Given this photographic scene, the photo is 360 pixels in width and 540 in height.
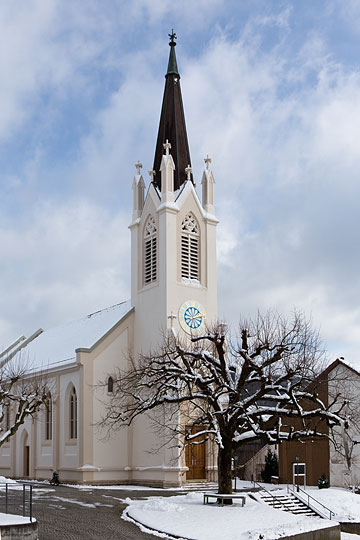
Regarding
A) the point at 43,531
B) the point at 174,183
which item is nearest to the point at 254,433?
the point at 43,531

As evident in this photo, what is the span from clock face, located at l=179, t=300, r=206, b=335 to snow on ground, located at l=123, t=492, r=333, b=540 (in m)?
14.0

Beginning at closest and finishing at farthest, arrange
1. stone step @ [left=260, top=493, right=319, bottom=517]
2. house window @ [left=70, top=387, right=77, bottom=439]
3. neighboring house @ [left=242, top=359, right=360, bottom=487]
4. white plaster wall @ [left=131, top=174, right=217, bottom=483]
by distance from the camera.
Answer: stone step @ [left=260, top=493, right=319, bottom=517] → neighboring house @ [left=242, top=359, right=360, bottom=487] → white plaster wall @ [left=131, top=174, right=217, bottom=483] → house window @ [left=70, top=387, right=77, bottom=439]

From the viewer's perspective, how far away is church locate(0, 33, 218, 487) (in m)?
38.8

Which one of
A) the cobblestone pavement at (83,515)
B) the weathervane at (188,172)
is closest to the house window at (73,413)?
the cobblestone pavement at (83,515)

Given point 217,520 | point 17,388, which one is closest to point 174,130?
point 17,388

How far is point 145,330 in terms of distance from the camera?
40562mm

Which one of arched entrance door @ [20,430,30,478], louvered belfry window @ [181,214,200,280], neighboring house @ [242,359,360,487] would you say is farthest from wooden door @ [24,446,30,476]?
neighboring house @ [242,359,360,487]

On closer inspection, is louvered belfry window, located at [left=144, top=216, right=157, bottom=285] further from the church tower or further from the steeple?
the steeple

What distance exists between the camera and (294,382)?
2781cm

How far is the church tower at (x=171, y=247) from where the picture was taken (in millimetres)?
39906

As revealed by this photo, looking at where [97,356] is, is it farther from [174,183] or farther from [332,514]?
[332,514]

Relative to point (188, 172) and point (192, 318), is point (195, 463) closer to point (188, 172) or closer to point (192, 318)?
point (192, 318)

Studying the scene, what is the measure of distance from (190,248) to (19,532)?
2604cm

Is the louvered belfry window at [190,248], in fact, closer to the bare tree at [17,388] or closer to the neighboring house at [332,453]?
the neighboring house at [332,453]
